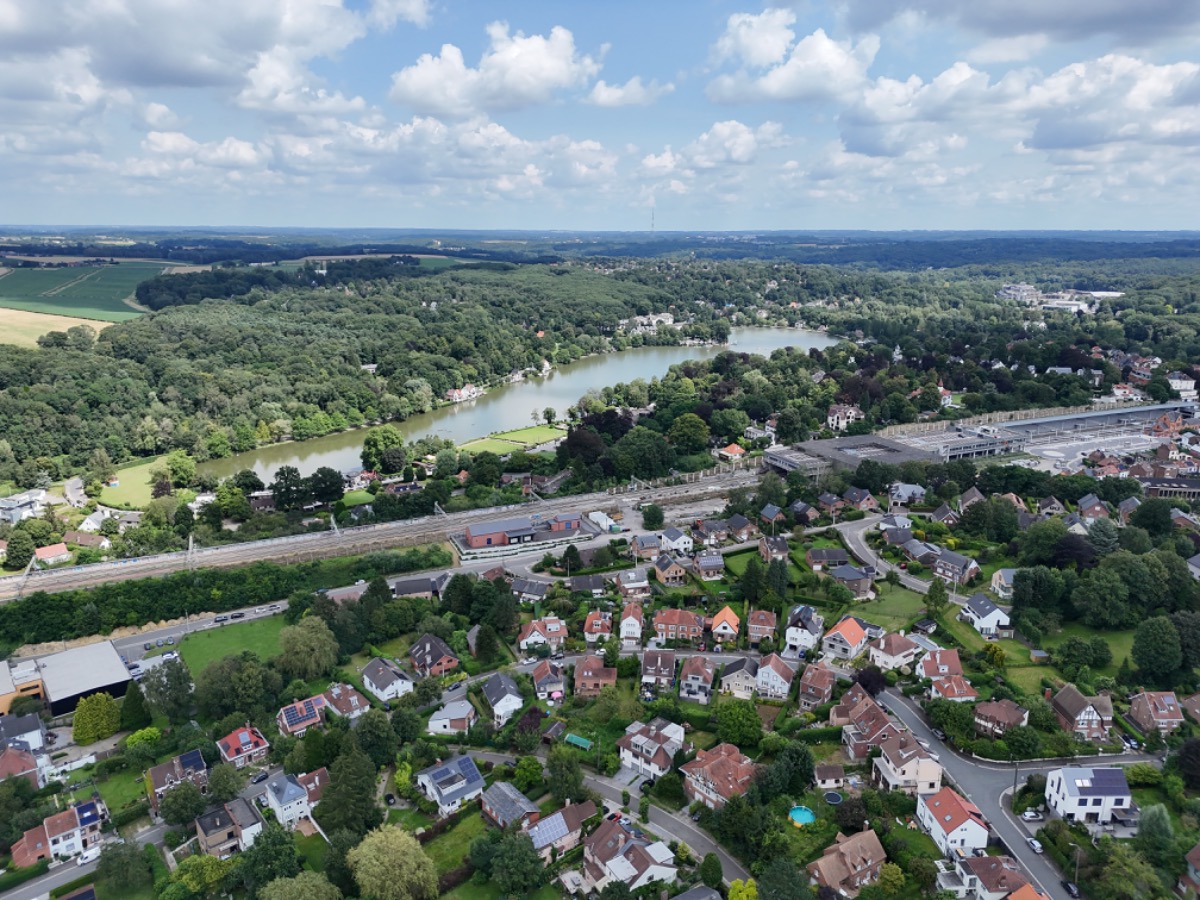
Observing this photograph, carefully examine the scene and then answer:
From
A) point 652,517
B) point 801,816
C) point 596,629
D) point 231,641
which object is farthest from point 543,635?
point 652,517

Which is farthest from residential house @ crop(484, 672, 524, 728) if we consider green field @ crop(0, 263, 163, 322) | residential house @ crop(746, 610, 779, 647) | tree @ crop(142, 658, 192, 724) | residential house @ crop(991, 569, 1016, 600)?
green field @ crop(0, 263, 163, 322)

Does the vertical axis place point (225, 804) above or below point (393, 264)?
below

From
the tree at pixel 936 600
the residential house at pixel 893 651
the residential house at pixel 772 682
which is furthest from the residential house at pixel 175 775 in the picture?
the tree at pixel 936 600

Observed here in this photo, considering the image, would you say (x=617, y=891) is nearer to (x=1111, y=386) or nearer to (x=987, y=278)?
(x=1111, y=386)

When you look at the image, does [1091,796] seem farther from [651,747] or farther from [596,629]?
[596,629]

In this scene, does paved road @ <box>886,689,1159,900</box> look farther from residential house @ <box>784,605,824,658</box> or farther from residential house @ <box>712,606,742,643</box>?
residential house @ <box>712,606,742,643</box>

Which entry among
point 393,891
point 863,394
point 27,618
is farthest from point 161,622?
point 863,394
